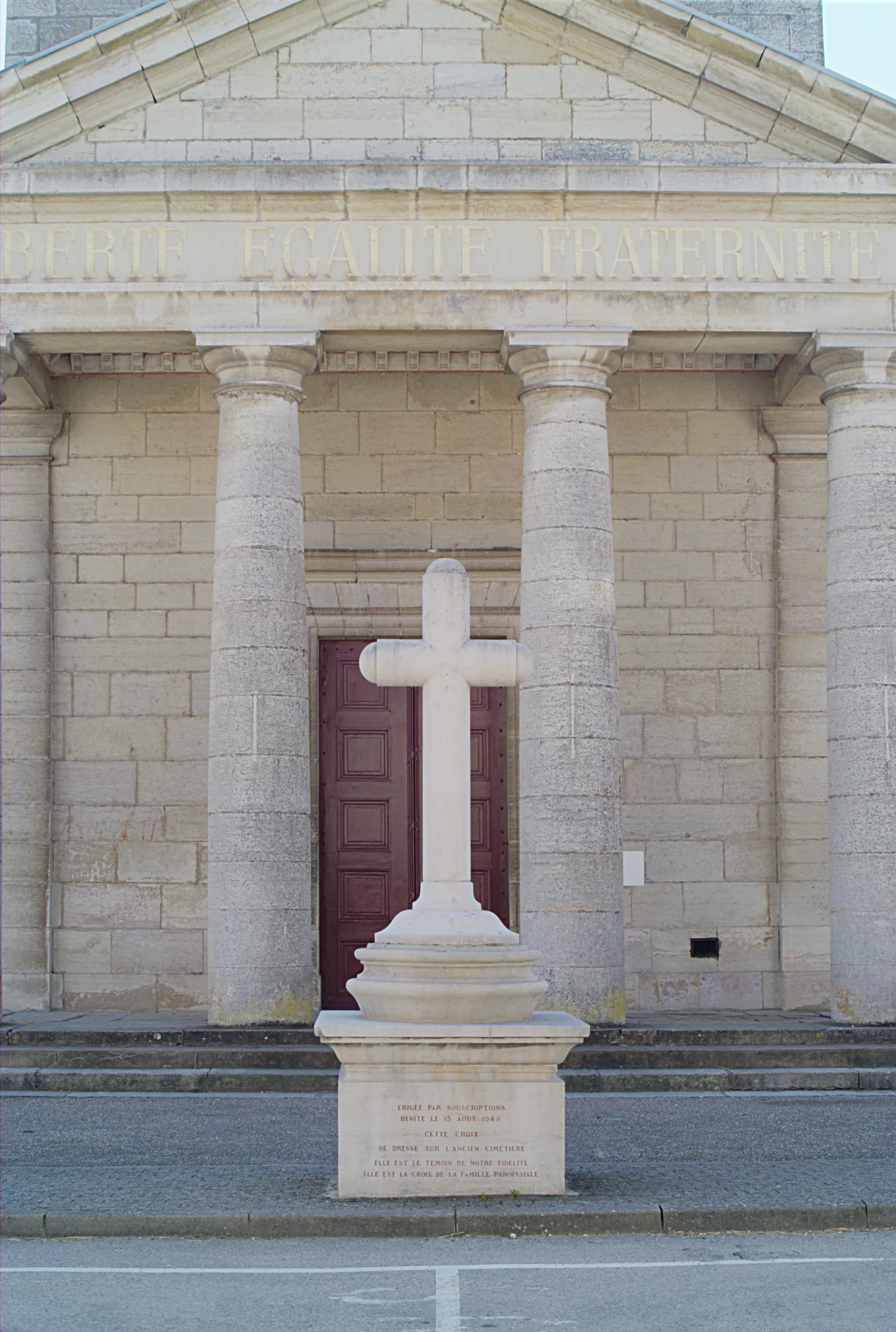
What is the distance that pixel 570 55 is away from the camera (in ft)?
52.2

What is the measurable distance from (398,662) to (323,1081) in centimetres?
540

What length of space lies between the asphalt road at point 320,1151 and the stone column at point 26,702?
4.22 meters

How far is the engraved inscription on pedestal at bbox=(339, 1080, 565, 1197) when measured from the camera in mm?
8773

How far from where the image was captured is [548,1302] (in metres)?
7.15

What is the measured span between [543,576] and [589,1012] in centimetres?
393

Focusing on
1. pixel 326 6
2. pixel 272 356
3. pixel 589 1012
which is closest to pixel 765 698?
pixel 589 1012

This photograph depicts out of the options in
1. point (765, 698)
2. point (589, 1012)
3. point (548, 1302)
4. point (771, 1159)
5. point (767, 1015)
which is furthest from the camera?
point (765, 698)

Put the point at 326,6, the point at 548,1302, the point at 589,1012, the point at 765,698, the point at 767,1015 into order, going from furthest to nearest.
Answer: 1. the point at 765,698
2. the point at 767,1015
3. the point at 326,6
4. the point at 589,1012
5. the point at 548,1302

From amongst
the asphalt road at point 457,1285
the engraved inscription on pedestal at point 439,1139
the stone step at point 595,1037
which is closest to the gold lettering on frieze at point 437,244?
the stone step at point 595,1037

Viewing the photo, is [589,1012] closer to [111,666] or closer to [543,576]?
[543,576]

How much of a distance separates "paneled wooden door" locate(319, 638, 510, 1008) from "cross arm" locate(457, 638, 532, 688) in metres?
8.64

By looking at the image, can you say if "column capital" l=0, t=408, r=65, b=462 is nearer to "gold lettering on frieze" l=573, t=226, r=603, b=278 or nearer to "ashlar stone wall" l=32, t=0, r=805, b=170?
"ashlar stone wall" l=32, t=0, r=805, b=170

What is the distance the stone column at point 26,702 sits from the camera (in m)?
17.5

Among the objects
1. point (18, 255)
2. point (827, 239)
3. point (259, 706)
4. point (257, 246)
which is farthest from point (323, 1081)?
point (827, 239)
